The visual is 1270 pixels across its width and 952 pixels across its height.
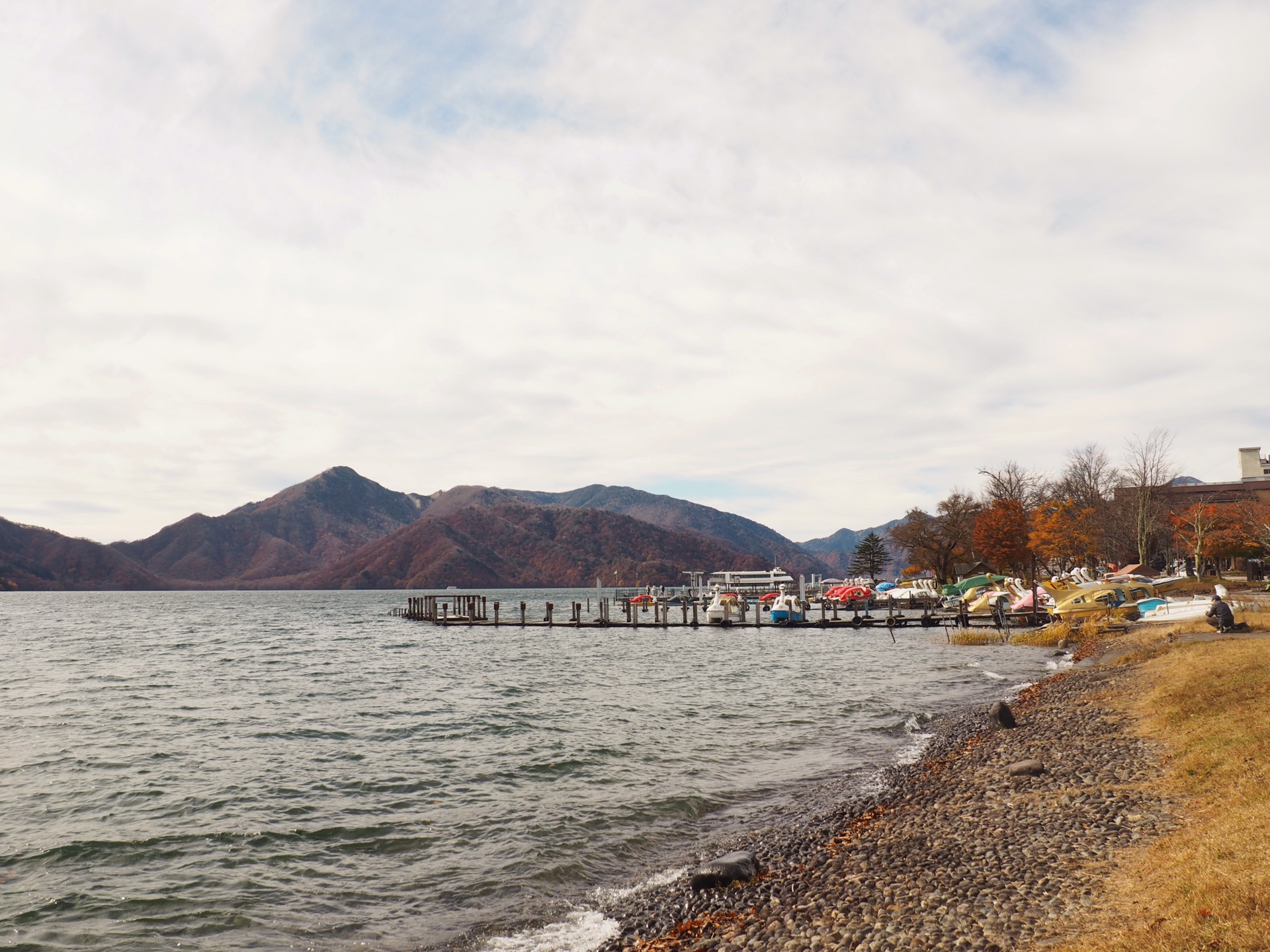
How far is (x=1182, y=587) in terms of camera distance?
52281mm

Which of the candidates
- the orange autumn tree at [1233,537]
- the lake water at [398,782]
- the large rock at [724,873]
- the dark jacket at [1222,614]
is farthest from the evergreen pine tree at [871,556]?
the large rock at [724,873]

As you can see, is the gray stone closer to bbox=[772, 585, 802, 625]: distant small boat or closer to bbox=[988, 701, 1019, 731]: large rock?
bbox=[988, 701, 1019, 731]: large rock

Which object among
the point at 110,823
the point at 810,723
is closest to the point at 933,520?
the point at 810,723

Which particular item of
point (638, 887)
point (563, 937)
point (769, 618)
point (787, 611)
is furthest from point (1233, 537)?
point (563, 937)

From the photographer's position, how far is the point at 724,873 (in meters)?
10.4

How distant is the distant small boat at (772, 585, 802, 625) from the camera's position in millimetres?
68500

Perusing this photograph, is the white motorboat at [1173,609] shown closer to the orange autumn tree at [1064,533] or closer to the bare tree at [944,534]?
the orange autumn tree at [1064,533]

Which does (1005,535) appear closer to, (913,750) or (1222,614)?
(1222,614)

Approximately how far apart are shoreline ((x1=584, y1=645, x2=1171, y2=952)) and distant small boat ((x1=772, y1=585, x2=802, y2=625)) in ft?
174

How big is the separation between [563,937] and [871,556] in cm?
13779

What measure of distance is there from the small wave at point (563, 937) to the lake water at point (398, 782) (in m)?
0.05

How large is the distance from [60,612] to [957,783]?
15876 cm

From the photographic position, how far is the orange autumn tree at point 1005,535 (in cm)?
8894

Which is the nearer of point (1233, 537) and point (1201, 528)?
point (1201, 528)
